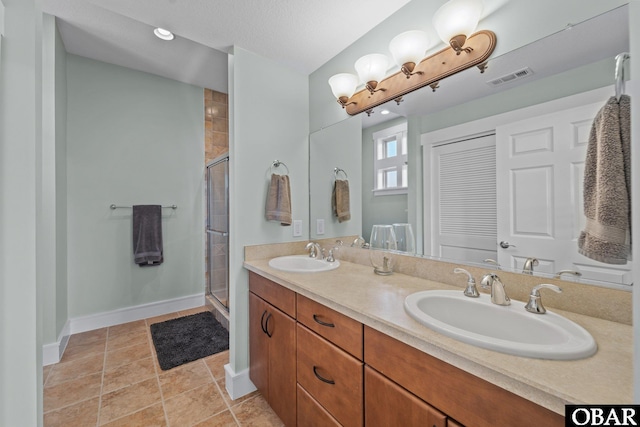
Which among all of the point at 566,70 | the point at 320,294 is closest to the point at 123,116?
the point at 320,294

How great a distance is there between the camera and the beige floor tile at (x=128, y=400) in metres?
1.57

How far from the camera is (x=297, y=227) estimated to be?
6.94 feet

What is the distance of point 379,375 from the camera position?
893 mm

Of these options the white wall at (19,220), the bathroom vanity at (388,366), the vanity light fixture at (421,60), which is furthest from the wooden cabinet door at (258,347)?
the vanity light fixture at (421,60)

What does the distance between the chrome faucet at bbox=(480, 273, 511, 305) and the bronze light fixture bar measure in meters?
0.91

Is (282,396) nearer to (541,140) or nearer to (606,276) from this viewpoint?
(606,276)

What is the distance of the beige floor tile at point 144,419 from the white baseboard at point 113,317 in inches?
41.0

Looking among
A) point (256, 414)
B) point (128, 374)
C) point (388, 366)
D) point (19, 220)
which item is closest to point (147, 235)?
point (128, 374)

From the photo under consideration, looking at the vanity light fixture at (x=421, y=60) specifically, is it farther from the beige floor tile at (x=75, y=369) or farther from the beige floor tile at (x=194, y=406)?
the beige floor tile at (x=75, y=369)

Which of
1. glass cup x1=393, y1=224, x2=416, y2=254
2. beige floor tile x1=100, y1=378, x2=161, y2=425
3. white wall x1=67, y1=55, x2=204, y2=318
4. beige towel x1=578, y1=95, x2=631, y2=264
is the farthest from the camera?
white wall x1=67, y1=55, x2=204, y2=318

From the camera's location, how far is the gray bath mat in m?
2.14

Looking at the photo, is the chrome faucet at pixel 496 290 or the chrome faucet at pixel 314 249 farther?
the chrome faucet at pixel 314 249

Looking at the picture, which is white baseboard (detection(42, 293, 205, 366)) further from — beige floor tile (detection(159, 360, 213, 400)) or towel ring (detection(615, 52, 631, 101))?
towel ring (detection(615, 52, 631, 101))

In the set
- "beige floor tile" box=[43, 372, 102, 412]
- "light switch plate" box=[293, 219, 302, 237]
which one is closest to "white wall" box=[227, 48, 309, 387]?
"light switch plate" box=[293, 219, 302, 237]
